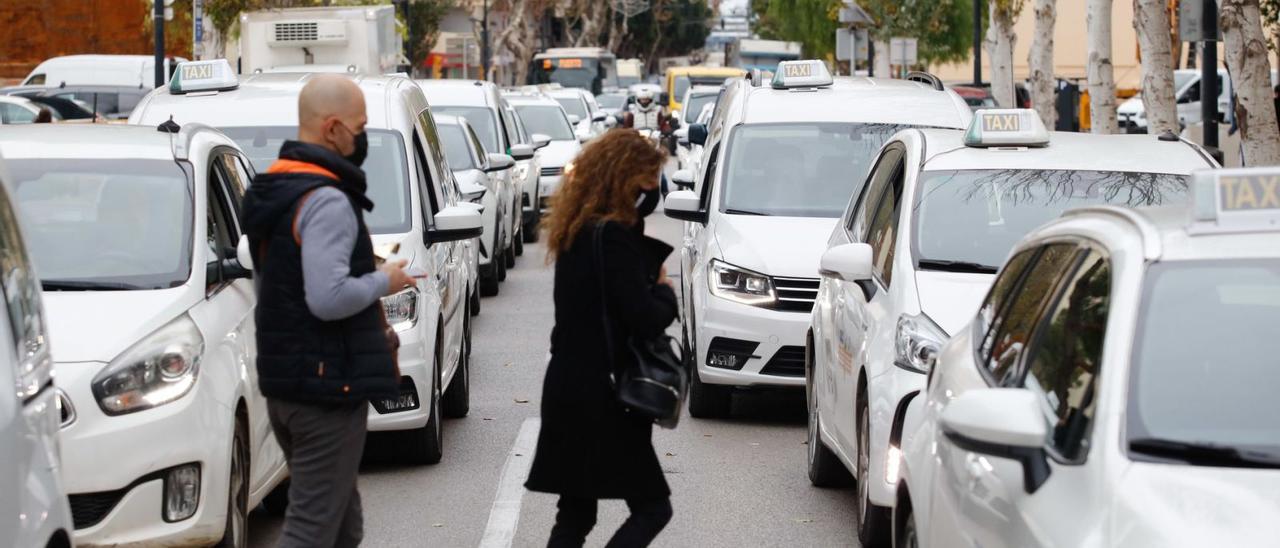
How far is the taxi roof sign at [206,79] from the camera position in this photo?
1115 cm

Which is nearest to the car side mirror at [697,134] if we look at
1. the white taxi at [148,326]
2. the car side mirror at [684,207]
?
the car side mirror at [684,207]

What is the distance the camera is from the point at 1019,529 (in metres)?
3.94

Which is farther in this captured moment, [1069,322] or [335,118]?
[335,118]

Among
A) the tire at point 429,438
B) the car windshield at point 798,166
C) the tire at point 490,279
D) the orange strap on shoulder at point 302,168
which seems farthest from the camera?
the tire at point 490,279

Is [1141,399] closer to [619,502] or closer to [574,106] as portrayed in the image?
[619,502]

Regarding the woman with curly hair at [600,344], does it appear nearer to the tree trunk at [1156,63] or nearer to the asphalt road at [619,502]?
the asphalt road at [619,502]

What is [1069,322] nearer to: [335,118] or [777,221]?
[335,118]

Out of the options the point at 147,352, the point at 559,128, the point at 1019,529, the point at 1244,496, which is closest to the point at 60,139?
the point at 147,352

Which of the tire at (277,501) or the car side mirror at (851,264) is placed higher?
the car side mirror at (851,264)

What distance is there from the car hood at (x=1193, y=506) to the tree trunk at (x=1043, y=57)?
28.0 meters

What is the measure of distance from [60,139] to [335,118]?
2.93m

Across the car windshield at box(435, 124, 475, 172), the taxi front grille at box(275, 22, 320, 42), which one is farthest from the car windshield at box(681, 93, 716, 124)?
the car windshield at box(435, 124, 475, 172)

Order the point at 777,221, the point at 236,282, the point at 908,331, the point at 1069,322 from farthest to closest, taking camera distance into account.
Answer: the point at 777,221, the point at 236,282, the point at 908,331, the point at 1069,322

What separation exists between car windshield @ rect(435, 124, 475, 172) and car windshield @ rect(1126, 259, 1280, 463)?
12.2 meters
